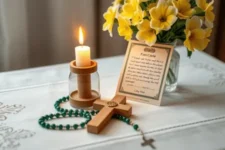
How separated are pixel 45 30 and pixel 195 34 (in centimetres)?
77

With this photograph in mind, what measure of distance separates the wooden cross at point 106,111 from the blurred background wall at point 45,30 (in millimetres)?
649

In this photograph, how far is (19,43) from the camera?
1.52m

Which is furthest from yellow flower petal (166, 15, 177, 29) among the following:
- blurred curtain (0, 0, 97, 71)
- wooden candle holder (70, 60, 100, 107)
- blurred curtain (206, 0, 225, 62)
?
blurred curtain (206, 0, 225, 62)

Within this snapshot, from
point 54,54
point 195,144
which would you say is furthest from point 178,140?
point 54,54

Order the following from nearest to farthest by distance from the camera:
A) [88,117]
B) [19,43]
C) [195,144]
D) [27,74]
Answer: [195,144] → [88,117] → [27,74] → [19,43]

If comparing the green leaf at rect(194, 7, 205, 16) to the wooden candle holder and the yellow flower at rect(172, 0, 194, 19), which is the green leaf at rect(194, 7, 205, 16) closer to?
the yellow flower at rect(172, 0, 194, 19)

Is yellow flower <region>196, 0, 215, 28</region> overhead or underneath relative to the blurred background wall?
overhead

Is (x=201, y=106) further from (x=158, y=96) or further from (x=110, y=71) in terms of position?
(x=110, y=71)

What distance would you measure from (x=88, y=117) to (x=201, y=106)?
0.31 metres

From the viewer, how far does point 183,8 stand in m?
0.94

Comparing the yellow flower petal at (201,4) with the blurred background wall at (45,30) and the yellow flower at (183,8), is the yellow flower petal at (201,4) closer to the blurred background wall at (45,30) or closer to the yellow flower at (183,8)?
the yellow flower at (183,8)

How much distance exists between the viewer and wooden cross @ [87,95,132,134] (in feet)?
2.83

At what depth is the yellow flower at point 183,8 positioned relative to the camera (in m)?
0.93

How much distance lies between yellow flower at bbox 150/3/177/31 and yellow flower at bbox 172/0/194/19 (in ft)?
0.07
